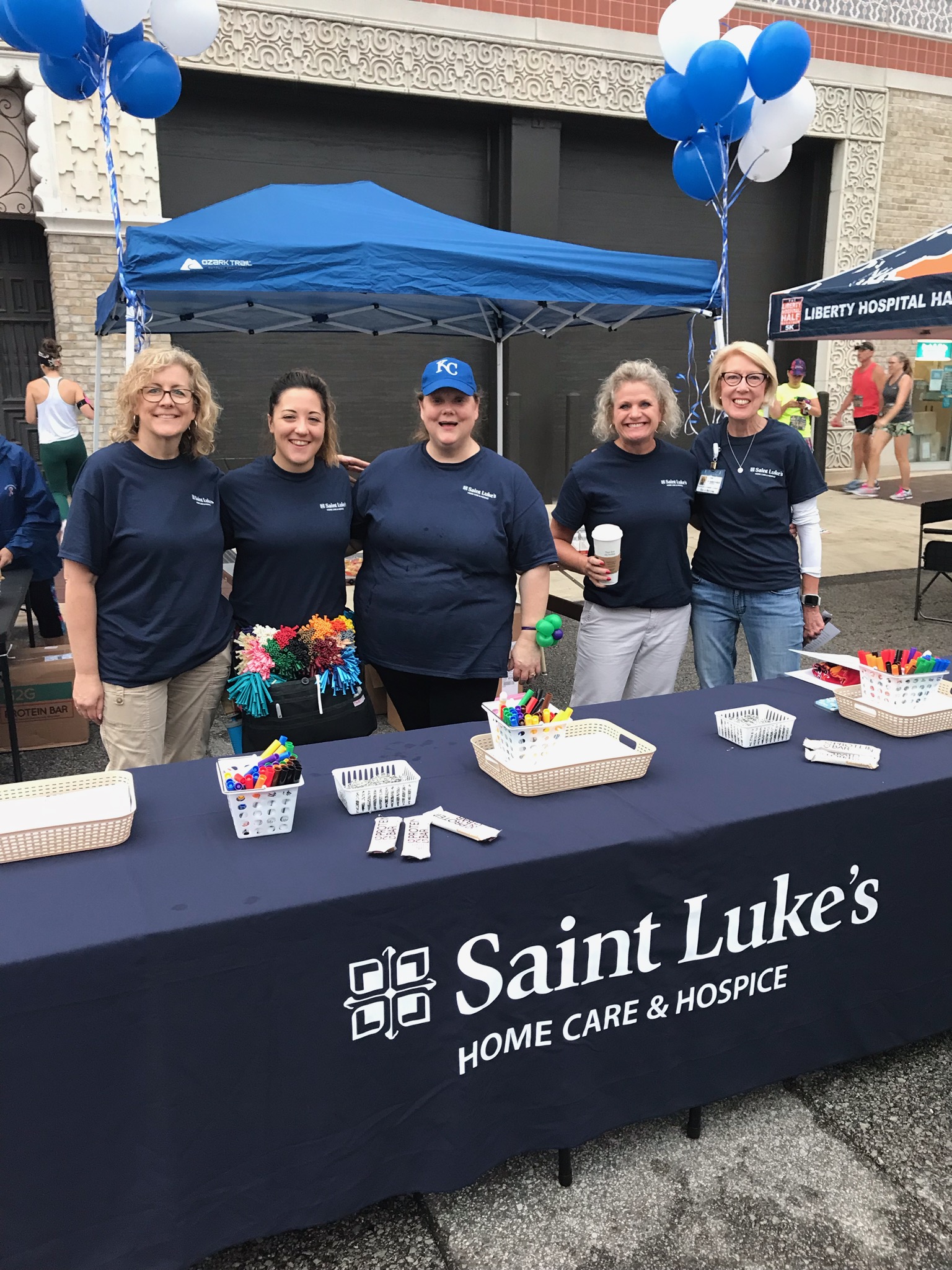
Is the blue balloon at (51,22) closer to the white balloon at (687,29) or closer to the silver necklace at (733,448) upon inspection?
the white balloon at (687,29)

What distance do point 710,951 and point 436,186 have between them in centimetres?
1072

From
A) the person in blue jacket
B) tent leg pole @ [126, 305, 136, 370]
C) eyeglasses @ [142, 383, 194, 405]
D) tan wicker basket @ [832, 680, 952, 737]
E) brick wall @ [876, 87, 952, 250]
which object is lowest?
tan wicker basket @ [832, 680, 952, 737]

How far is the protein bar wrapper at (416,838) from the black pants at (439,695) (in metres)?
1.11

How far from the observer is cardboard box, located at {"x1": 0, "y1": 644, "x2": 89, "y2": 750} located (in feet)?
15.6

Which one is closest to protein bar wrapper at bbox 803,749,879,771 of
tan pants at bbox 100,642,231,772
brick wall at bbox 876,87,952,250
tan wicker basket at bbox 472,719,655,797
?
tan wicker basket at bbox 472,719,655,797

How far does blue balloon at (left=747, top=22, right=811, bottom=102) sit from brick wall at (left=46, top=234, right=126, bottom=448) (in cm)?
638

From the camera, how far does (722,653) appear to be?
3.65 m

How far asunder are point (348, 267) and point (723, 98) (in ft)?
7.69

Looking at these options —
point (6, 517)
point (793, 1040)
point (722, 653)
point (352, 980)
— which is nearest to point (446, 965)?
point (352, 980)

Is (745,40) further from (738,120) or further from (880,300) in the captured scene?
(880,300)

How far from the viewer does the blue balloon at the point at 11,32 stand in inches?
181

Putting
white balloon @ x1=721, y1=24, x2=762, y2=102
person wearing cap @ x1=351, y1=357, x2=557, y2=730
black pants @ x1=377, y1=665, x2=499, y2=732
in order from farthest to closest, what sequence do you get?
white balloon @ x1=721, y1=24, x2=762, y2=102, black pants @ x1=377, y1=665, x2=499, y2=732, person wearing cap @ x1=351, y1=357, x2=557, y2=730

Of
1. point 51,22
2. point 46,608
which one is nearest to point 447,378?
point 51,22

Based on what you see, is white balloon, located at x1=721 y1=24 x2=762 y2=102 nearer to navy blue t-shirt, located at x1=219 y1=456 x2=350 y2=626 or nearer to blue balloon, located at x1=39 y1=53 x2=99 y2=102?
blue balloon, located at x1=39 y1=53 x2=99 y2=102
